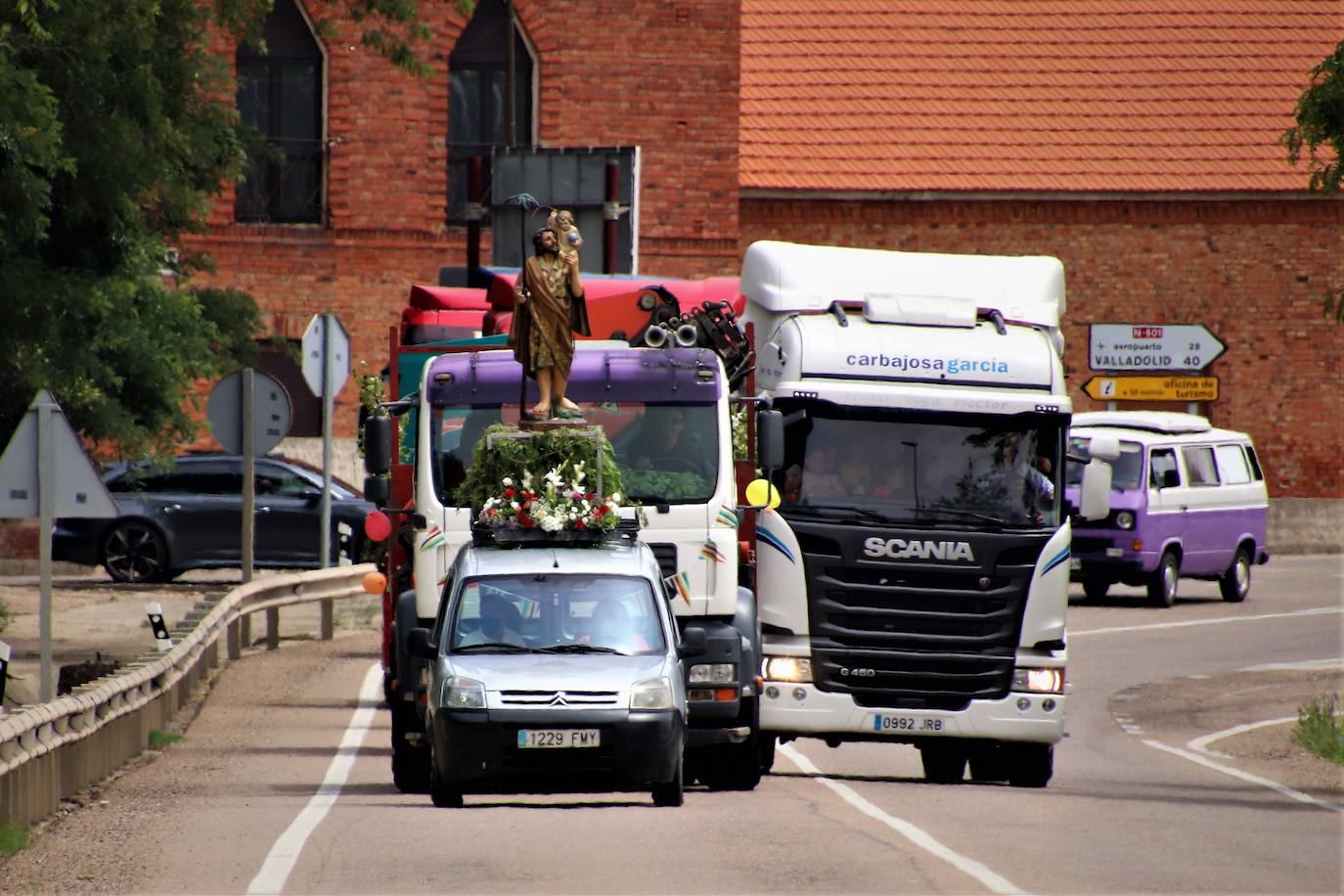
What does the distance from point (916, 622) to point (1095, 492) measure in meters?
1.70

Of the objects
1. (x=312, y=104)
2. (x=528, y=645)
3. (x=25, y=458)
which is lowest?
(x=528, y=645)

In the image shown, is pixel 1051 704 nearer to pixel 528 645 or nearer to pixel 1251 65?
pixel 528 645

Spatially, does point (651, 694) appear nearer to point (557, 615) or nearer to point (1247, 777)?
point (557, 615)

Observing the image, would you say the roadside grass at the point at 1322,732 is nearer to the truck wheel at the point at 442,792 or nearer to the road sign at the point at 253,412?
the truck wheel at the point at 442,792

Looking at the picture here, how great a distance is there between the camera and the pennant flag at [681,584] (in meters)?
15.4

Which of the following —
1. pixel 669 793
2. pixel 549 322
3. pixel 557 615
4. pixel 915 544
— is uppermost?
pixel 549 322

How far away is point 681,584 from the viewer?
50.7 feet

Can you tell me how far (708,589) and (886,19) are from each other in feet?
107

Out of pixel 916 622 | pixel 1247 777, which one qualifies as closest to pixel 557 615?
pixel 916 622

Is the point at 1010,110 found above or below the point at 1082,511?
above

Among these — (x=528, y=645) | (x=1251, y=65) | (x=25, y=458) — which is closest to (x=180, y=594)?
(x=25, y=458)

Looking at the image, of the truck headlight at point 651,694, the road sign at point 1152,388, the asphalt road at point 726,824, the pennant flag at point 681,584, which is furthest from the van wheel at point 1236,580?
the truck headlight at point 651,694

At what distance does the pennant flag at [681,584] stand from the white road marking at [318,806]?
2.40 metres

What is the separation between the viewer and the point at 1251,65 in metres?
46.2
